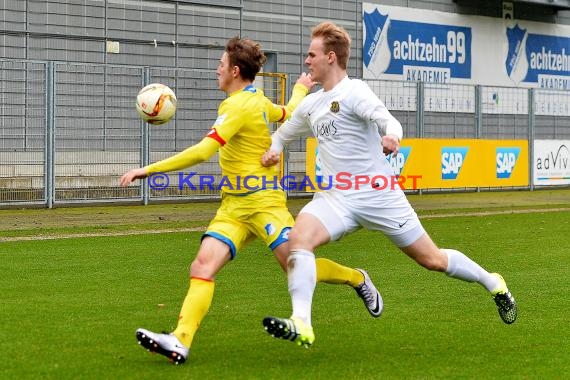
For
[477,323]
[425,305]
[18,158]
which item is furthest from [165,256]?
[18,158]

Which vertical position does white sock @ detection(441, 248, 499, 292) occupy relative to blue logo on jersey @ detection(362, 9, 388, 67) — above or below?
below

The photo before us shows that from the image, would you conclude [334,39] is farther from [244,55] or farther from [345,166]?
[345,166]

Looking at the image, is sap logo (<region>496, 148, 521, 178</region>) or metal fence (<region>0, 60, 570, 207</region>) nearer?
metal fence (<region>0, 60, 570, 207</region>)

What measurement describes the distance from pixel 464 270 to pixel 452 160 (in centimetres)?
1877

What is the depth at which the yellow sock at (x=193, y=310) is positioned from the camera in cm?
687

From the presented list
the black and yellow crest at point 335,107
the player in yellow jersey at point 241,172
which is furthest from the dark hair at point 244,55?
the black and yellow crest at point 335,107

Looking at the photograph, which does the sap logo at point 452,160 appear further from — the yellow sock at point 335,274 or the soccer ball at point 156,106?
the yellow sock at point 335,274

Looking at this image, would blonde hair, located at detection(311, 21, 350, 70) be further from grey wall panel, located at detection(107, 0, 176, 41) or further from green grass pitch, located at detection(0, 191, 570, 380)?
grey wall panel, located at detection(107, 0, 176, 41)

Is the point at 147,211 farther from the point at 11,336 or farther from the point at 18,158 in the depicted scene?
the point at 11,336

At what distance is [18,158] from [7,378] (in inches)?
591

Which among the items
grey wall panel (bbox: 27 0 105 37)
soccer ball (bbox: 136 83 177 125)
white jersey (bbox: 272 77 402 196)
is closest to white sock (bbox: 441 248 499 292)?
white jersey (bbox: 272 77 402 196)

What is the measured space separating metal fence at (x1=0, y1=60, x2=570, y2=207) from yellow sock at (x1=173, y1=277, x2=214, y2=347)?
14154 millimetres

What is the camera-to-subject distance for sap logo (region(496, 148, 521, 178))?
90.2ft

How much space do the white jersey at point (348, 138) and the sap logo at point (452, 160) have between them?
61.6 ft
